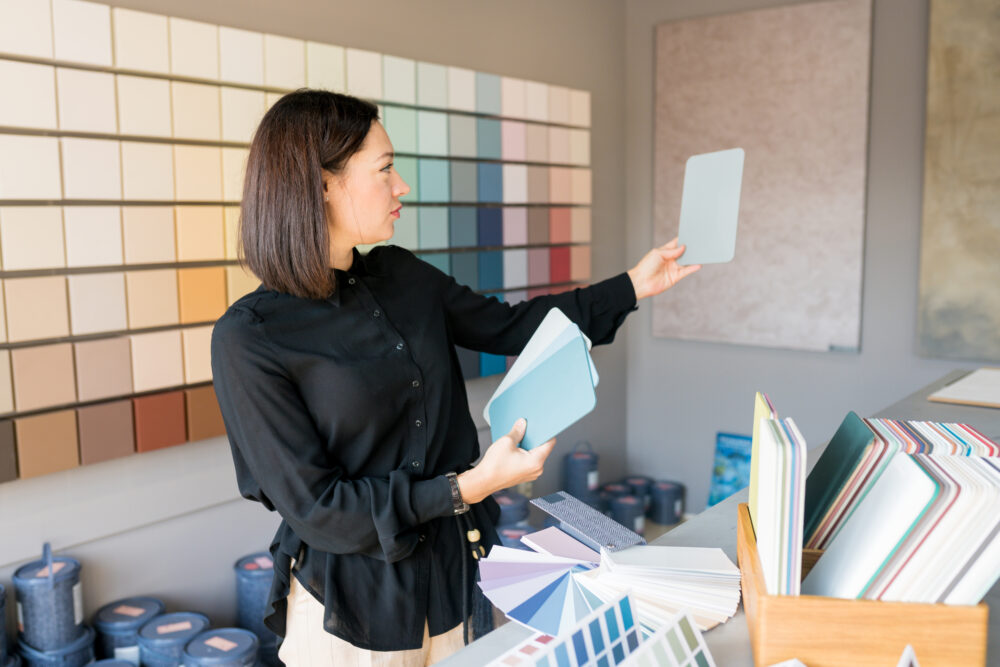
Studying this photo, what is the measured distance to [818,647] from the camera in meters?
0.97

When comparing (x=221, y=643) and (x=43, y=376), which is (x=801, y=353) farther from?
(x=43, y=376)

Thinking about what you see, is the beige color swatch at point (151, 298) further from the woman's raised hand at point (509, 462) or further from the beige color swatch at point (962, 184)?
the beige color swatch at point (962, 184)

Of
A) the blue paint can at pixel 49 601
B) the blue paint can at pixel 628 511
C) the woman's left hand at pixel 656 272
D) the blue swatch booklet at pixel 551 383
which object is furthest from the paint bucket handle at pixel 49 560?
the blue paint can at pixel 628 511

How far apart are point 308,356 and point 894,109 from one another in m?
3.36

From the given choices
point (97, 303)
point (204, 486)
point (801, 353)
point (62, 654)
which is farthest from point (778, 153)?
point (62, 654)

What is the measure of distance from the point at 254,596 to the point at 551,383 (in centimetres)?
187

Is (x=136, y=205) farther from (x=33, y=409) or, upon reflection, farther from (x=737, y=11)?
(x=737, y=11)

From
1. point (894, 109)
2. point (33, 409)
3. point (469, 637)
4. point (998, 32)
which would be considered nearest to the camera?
point (469, 637)

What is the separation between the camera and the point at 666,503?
14.7 feet

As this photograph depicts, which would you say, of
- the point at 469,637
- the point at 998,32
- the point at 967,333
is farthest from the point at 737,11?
the point at 469,637

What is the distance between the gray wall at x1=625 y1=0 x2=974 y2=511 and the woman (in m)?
2.96

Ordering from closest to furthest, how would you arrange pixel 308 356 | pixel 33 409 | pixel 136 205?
pixel 308 356
pixel 33 409
pixel 136 205

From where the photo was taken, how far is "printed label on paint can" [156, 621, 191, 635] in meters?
2.45

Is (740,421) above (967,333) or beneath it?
beneath
